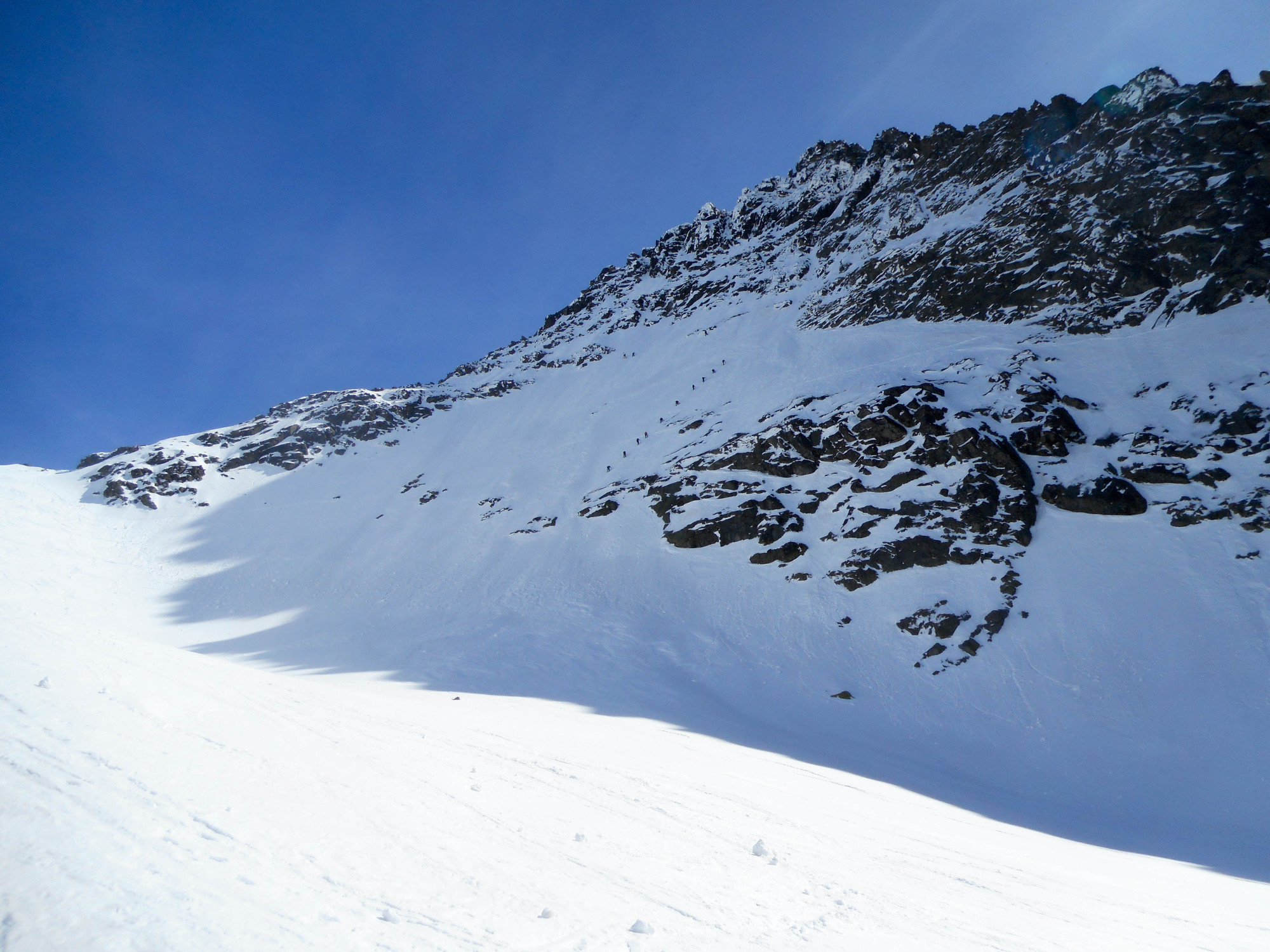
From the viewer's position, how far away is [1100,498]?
85.1 ft

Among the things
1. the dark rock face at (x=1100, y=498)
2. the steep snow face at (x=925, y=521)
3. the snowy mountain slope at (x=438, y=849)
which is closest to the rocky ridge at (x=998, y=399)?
the dark rock face at (x=1100, y=498)

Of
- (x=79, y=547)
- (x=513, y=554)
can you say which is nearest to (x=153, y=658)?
(x=513, y=554)

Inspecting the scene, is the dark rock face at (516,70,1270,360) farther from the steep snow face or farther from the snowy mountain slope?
the snowy mountain slope

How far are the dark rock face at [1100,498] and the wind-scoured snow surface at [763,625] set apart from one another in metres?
0.16

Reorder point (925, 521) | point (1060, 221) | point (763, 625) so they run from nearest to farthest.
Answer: point (763, 625) < point (925, 521) < point (1060, 221)

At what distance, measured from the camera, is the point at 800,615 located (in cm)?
2645

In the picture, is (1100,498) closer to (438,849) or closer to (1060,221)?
(1060,221)

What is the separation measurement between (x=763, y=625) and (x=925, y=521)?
961 cm

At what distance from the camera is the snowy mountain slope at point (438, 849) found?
12.5ft

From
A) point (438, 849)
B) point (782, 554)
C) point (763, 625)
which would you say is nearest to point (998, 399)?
point (782, 554)

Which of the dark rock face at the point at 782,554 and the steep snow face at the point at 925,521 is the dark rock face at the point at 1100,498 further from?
the dark rock face at the point at 782,554

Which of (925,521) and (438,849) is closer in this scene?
(438,849)

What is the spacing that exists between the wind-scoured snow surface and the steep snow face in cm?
20

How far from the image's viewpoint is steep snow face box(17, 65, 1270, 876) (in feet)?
63.1
